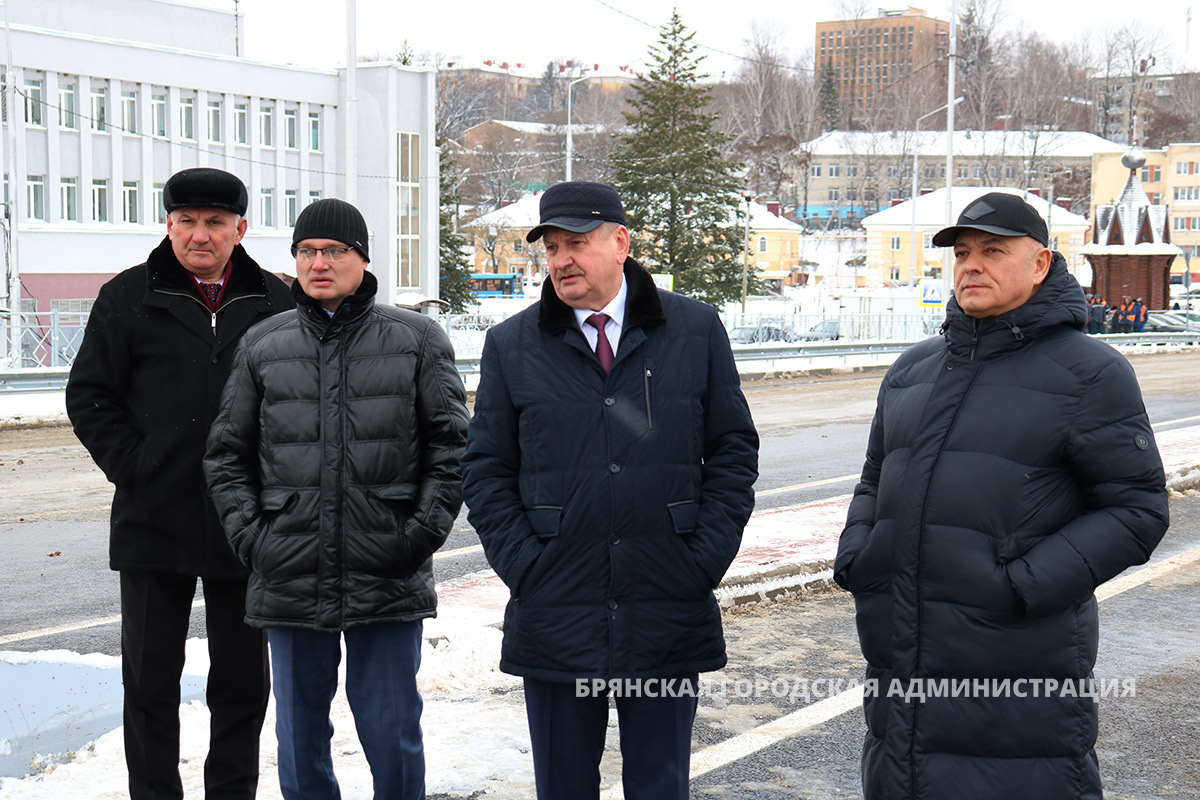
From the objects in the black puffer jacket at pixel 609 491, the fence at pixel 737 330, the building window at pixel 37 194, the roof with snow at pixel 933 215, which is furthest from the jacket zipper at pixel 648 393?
the roof with snow at pixel 933 215

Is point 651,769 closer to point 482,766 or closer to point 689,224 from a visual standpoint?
point 482,766

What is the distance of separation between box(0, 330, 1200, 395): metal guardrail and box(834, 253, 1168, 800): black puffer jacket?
13.0 m

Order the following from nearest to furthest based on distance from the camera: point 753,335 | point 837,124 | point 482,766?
point 482,766 → point 753,335 → point 837,124

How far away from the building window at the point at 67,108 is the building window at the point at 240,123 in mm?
6155

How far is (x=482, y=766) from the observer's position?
4.89 m

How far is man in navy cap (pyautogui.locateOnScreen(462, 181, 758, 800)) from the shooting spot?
3496 mm

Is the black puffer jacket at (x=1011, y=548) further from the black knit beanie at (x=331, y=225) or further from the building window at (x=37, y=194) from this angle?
the building window at (x=37, y=194)

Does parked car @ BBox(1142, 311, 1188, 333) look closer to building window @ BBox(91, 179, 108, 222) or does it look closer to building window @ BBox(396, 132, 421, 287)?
building window @ BBox(396, 132, 421, 287)

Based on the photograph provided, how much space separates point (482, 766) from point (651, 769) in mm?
1503

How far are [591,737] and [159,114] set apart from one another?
46.2 metres

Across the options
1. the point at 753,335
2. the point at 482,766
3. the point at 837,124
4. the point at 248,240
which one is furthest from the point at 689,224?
the point at 837,124

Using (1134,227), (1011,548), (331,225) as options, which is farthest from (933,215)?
(1011,548)

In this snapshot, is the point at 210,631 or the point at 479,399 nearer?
the point at 479,399

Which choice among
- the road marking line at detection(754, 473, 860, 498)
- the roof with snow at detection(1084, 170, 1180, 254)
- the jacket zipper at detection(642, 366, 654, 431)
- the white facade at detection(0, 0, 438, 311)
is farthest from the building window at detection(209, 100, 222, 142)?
the jacket zipper at detection(642, 366, 654, 431)
